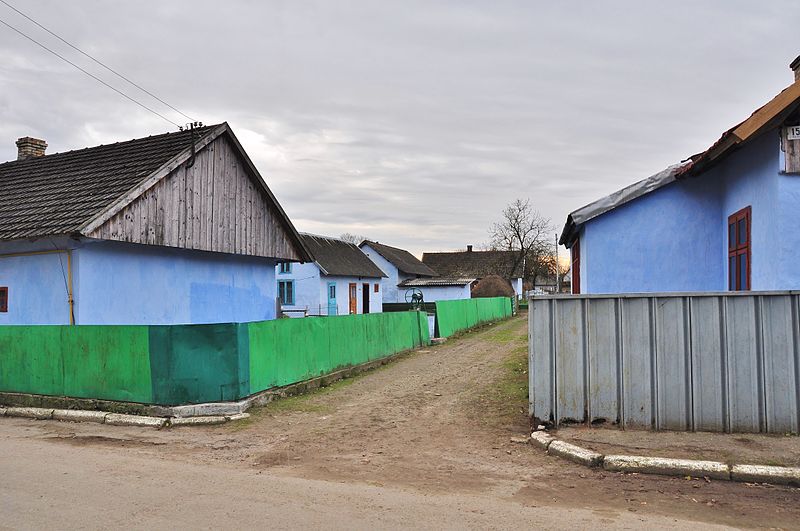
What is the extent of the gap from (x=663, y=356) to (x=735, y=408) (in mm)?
998

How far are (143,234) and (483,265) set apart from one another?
63.8 metres

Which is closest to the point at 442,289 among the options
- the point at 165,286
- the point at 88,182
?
the point at 165,286

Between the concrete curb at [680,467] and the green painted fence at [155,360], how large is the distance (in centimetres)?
567

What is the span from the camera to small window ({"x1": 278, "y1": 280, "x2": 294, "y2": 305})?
37.8 meters

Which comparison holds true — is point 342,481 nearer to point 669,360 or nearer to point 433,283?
point 669,360

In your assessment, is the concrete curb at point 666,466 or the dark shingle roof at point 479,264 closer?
the concrete curb at point 666,466

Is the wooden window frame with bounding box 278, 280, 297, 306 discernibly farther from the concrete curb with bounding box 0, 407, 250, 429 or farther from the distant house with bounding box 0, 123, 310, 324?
the concrete curb with bounding box 0, 407, 250, 429

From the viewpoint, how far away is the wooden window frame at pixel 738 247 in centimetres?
936

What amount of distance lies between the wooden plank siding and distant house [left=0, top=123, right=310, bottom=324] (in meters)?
0.03

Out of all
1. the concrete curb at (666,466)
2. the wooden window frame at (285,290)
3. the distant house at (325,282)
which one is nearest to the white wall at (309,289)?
the distant house at (325,282)

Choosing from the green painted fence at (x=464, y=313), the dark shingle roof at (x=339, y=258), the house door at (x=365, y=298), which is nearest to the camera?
the green painted fence at (x=464, y=313)

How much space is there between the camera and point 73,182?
15.0 meters

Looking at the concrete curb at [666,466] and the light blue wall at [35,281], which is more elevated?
the light blue wall at [35,281]

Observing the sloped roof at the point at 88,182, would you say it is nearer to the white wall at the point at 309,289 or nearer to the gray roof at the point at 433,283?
the white wall at the point at 309,289
